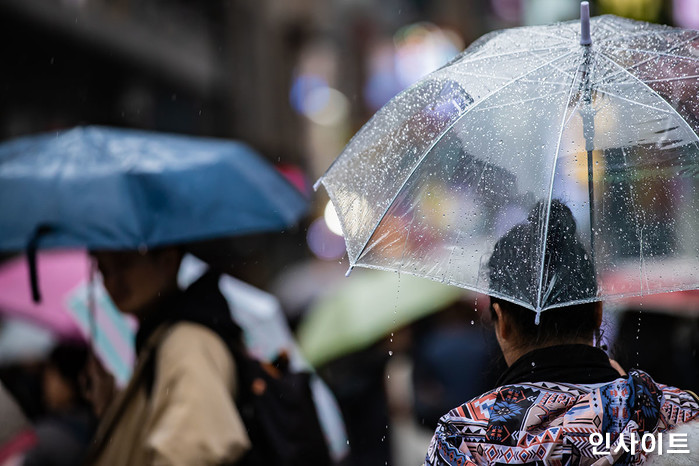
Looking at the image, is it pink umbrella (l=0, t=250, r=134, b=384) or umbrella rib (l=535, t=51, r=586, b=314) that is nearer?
umbrella rib (l=535, t=51, r=586, b=314)

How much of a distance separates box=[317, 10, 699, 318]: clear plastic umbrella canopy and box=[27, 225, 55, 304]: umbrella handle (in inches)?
71.6

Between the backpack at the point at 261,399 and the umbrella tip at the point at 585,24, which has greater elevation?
the umbrella tip at the point at 585,24

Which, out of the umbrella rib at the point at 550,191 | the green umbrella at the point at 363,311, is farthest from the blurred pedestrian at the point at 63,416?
the umbrella rib at the point at 550,191

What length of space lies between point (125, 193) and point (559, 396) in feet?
7.90

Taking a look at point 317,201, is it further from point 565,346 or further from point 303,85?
point 565,346

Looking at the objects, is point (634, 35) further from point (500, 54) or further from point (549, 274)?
point (549, 274)

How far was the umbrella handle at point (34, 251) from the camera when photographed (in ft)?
12.5

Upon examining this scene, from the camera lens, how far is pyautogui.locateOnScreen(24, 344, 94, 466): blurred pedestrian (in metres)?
4.28

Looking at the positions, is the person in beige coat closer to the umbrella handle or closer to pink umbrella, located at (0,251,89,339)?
the umbrella handle

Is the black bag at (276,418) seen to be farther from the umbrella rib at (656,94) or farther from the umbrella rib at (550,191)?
the umbrella rib at (656,94)

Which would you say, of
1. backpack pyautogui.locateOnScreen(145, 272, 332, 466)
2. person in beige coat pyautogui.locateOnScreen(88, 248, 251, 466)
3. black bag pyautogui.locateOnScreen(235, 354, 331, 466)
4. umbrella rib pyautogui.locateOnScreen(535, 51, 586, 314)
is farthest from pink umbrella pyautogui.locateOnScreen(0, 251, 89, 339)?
umbrella rib pyautogui.locateOnScreen(535, 51, 586, 314)

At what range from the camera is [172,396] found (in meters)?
3.16

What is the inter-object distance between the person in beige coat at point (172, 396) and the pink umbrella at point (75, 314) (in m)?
1.05

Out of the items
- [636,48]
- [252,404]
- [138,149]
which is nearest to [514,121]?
[636,48]
